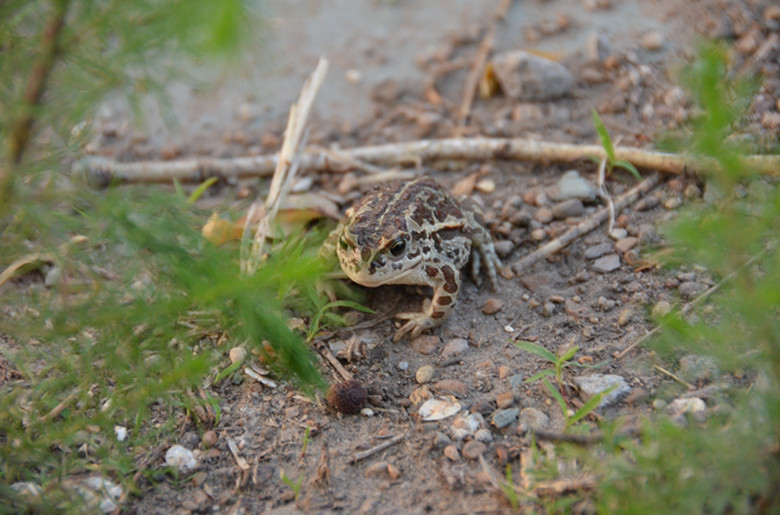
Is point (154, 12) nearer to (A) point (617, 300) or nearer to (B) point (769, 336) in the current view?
(B) point (769, 336)

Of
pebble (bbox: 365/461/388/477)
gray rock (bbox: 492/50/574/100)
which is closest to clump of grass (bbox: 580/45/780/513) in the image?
pebble (bbox: 365/461/388/477)

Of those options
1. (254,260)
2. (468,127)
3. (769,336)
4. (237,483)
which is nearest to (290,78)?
(468,127)

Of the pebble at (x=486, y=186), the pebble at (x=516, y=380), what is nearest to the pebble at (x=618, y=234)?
the pebble at (x=486, y=186)

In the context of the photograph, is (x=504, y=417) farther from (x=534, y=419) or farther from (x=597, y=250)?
(x=597, y=250)

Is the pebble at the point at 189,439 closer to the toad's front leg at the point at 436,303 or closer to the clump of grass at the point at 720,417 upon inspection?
the toad's front leg at the point at 436,303

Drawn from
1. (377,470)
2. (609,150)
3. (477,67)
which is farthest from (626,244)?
(477,67)

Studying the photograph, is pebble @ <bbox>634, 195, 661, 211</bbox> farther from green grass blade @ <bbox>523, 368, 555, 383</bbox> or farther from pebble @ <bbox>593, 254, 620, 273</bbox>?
green grass blade @ <bbox>523, 368, 555, 383</bbox>
